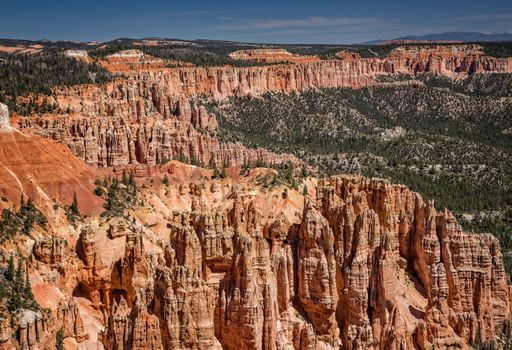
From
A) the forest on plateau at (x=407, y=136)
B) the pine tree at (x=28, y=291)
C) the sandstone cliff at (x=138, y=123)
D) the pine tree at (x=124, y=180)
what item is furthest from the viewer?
the forest on plateau at (x=407, y=136)

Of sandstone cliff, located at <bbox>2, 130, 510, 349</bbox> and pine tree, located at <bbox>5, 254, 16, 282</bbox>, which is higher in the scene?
pine tree, located at <bbox>5, 254, 16, 282</bbox>

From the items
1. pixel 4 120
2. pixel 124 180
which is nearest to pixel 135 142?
pixel 124 180

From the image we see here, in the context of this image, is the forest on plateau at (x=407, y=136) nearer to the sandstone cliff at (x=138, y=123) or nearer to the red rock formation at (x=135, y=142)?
the sandstone cliff at (x=138, y=123)

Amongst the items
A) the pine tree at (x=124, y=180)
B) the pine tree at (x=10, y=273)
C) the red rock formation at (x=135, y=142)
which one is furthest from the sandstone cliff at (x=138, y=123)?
the pine tree at (x=10, y=273)

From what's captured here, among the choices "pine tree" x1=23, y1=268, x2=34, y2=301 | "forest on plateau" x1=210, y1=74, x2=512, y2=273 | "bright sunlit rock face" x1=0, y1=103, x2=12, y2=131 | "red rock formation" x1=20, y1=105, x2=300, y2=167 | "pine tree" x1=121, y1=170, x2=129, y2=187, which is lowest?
"forest on plateau" x1=210, y1=74, x2=512, y2=273

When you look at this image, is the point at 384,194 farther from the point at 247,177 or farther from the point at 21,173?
the point at 21,173

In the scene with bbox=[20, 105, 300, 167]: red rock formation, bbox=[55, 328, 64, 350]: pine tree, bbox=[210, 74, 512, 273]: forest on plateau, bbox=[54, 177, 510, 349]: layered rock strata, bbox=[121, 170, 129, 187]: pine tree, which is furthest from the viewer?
bbox=[210, 74, 512, 273]: forest on plateau

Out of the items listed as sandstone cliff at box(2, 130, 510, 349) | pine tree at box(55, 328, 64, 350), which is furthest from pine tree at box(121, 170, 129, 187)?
pine tree at box(55, 328, 64, 350)

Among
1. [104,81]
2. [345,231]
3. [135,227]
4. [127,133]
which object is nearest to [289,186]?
[345,231]

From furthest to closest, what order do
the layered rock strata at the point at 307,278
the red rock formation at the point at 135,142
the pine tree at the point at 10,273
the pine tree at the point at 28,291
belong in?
the red rock formation at the point at 135,142 < the layered rock strata at the point at 307,278 < the pine tree at the point at 10,273 < the pine tree at the point at 28,291

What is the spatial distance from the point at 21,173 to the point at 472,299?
41147 mm

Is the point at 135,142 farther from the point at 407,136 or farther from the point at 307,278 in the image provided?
the point at 407,136

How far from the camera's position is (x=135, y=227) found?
56.2m

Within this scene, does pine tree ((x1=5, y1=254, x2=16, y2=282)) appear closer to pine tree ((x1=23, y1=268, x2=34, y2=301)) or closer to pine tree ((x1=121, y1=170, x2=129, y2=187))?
pine tree ((x1=23, y1=268, x2=34, y2=301))
